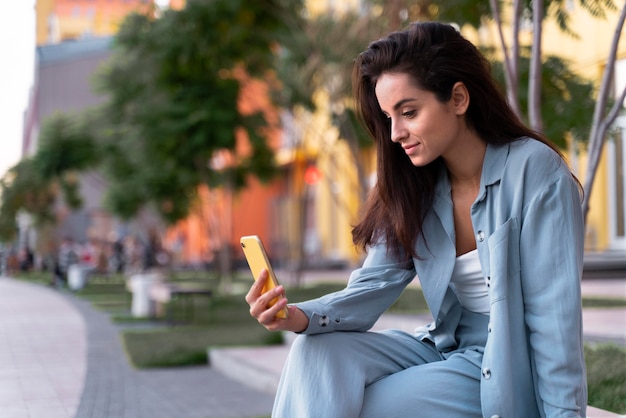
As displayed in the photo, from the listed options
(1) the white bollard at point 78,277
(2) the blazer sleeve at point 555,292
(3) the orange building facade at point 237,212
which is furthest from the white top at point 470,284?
(1) the white bollard at point 78,277

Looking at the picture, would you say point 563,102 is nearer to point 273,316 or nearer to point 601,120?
point 601,120

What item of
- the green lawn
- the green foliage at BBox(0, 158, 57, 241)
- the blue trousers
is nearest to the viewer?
the blue trousers

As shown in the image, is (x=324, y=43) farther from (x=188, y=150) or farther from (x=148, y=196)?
(x=148, y=196)

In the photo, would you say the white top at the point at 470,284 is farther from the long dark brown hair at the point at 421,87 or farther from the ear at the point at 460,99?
the ear at the point at 460,99

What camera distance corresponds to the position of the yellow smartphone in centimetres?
257

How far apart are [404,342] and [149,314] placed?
1204cm

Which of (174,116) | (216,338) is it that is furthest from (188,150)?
(216,338)

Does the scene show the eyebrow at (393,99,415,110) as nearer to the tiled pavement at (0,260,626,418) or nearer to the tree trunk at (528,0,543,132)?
the tiled pavement at (0,260,626,418)

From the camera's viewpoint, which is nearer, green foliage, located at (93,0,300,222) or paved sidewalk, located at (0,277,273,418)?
paved sidewalk, located at (0,277,273,418)

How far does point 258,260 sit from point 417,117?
2.07 ft

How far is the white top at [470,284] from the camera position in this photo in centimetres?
262

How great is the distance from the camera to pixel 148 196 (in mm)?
23859

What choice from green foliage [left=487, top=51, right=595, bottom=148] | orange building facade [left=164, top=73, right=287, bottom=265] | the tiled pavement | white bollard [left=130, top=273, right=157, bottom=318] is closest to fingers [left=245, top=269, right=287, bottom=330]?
the tiled pavement

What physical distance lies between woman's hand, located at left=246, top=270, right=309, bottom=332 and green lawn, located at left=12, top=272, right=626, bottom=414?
203 centimetres
